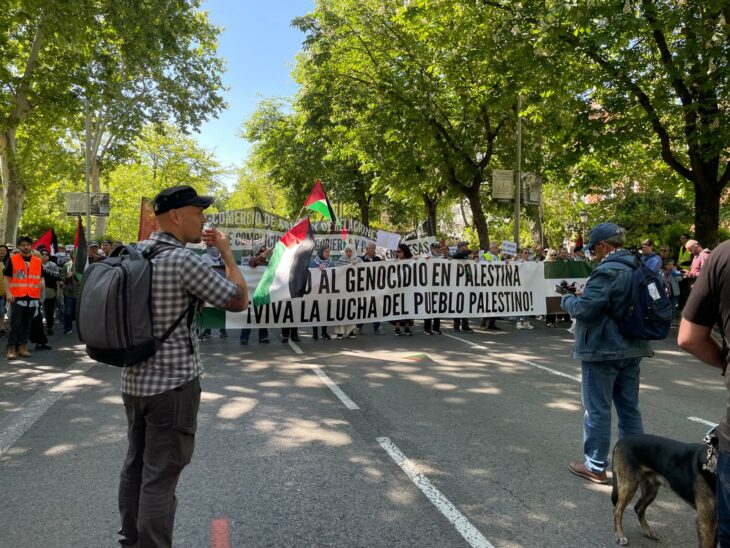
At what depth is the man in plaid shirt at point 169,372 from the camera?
270 cm

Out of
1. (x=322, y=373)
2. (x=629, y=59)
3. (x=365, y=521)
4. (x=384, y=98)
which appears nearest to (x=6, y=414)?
(x=322, y=373)

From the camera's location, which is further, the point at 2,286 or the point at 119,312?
the point at 2,286

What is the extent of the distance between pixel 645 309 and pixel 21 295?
950 cm

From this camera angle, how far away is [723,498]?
2285mm

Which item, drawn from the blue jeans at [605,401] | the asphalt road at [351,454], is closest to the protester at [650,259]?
the asphalt road at [351,454]

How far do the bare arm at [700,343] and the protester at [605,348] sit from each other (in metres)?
1.73

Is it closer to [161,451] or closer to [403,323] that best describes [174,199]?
[161,451]

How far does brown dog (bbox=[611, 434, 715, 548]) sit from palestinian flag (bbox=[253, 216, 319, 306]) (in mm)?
5790

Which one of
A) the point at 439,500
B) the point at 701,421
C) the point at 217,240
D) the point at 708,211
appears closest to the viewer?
the point at 217,240

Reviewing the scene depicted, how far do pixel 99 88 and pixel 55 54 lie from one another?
10.6 feet

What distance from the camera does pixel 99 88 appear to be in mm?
16047

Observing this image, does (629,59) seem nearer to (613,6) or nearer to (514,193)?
(613,6)

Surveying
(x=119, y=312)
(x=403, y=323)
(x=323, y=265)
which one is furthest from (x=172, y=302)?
(x=403, y=323)

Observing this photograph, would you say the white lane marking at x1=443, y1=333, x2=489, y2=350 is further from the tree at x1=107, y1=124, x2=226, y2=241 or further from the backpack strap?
the tree at x1=107, y1=124, x2=226, y2=241
